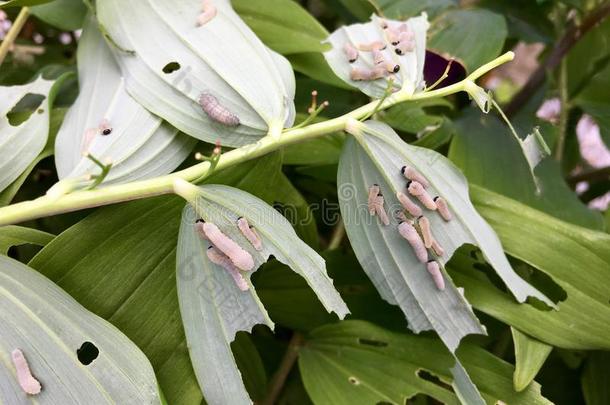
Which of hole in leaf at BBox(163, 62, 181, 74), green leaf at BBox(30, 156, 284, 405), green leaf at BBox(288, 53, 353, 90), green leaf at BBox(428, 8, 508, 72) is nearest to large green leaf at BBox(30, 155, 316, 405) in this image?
green leaf at BBox(30, 156, 284, 405)

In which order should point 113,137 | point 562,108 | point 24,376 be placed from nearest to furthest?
point 24,376
point 113,137
point 562,108

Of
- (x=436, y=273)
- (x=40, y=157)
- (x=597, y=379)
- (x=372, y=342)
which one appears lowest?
(x=597, y=379)

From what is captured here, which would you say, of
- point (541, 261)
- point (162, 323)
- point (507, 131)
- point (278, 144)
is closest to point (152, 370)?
point (162, 323)

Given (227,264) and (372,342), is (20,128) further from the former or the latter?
(372,342)

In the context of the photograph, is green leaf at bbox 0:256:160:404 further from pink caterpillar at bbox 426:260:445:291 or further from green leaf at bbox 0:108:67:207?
pink caterpillar at bbox 426:260:445:291

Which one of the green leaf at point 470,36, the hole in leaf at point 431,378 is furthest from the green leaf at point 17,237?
the green leaf at point 470,36

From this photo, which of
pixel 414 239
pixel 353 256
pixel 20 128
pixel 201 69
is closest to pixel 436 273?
pixel 414 239

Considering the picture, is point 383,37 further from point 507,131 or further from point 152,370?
point 152,370
